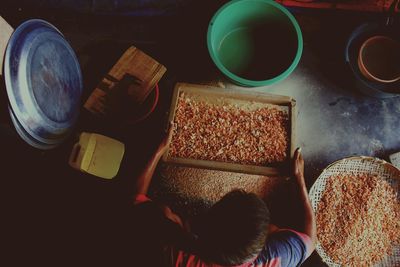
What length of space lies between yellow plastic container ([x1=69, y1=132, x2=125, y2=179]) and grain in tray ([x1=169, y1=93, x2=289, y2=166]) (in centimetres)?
51

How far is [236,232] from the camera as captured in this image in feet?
5.21

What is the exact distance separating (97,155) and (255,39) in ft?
5.06

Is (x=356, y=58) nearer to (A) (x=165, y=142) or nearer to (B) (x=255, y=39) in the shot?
(B) (x=255, y=39)

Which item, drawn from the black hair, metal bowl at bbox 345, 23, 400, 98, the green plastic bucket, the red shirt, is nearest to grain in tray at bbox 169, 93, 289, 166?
the green plastic bucket

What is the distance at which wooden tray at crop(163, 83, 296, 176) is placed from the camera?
2295 mm

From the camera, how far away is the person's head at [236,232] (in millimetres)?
1584

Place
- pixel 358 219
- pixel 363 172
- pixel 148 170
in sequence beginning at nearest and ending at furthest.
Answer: pixel 148 170
pixel 358 219
pixel 363 172

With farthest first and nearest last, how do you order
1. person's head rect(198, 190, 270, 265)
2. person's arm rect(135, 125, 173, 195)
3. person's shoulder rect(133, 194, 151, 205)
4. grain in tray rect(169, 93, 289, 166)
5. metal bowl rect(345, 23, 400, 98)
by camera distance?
metal bowl rect(345, 23, 400, 98)
grain in tray rect(169, 93, 289, 166)
person's arm rect(135, 125, 173, 195)
person's shoulder rect(133, 194, 151, 205)
person's head rect(198, 190, 270, 265)

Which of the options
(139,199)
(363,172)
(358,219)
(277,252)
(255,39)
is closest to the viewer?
(277,252)

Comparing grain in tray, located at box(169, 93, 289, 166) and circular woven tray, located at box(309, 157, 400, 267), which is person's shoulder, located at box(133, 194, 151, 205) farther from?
circular woven tray, located at box(309, 157, 400, 267)

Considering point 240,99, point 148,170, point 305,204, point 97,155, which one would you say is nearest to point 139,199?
point 148,170

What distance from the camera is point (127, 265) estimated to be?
8.55 feet

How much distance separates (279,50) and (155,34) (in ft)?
3.48

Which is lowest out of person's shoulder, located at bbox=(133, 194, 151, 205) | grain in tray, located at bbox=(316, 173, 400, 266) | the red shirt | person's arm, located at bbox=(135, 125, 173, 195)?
grain in tray, located at bbox=(316, 173, 400, 266)
